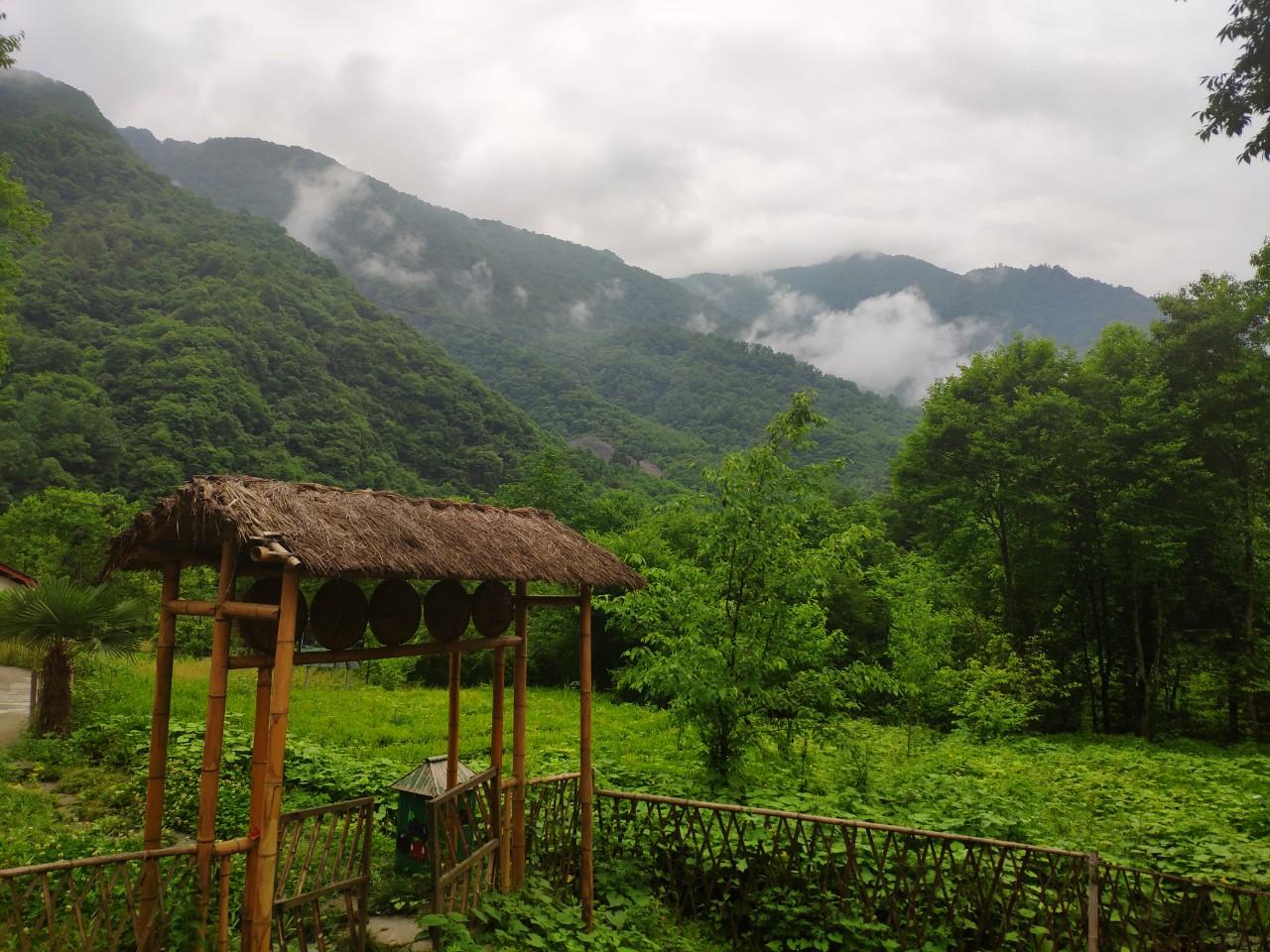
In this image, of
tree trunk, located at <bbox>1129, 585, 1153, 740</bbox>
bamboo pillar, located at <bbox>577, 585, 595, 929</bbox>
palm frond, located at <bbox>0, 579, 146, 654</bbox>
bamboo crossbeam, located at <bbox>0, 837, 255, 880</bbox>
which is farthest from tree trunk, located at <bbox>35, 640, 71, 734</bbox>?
tree trunk, located at <bbox>1129, 585, 1153, 740</bbox>

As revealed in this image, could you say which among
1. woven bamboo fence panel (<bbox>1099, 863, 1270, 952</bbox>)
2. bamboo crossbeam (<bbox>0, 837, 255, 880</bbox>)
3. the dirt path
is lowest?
the dirt path

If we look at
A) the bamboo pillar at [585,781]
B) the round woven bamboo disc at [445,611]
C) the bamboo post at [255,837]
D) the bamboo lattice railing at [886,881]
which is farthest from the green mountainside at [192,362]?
the bamboo lattice railing at [886,881]

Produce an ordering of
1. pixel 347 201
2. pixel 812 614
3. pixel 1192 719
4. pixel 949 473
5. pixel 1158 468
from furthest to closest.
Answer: pixel 347 201 < pixel 949 473 < pixel 1192 719 < pixel 1158 468 < pixel 812 614

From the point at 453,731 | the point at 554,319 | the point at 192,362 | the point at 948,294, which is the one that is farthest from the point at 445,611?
the point at 948,294

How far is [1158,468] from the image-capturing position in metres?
16.9

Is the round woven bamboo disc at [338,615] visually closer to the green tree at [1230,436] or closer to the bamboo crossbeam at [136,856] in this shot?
the bamboo crossbeam at [136,856]

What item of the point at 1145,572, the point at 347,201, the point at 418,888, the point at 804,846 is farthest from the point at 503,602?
the point at 347,201

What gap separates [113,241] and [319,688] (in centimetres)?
5621

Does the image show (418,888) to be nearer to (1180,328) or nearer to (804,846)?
(804,846)

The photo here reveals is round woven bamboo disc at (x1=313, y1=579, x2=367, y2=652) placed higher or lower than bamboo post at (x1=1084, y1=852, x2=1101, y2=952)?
higher

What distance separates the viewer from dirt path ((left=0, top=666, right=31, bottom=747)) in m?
11.0

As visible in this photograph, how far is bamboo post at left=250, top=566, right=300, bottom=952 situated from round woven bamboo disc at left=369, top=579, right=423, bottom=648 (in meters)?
1.18

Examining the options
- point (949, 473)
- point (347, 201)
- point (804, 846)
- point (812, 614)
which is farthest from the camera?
point (347, 201)

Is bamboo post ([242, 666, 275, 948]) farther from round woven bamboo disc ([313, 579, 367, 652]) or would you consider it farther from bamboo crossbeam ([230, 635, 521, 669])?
round woven bamboo disc ([313, 579, 367, 652])
